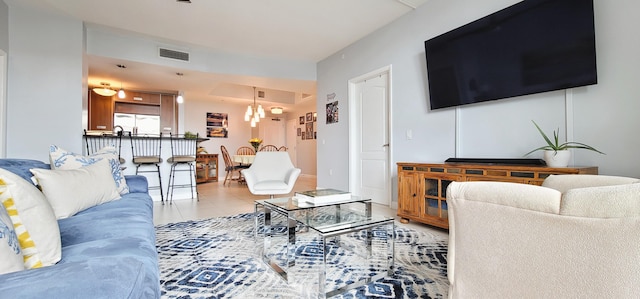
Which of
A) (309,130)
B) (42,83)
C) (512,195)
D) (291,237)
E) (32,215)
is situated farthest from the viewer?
(309,130)

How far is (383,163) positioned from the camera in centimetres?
415

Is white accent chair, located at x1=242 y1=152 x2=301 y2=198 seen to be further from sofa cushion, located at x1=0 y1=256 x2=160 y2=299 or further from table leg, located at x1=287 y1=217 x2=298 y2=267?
sofa cushion, located at x1=0 y1=256 x2=160 y2=299

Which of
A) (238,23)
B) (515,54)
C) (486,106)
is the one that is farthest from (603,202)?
(238,23)

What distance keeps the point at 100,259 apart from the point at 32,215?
48 cm

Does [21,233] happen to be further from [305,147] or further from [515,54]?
[305,147]

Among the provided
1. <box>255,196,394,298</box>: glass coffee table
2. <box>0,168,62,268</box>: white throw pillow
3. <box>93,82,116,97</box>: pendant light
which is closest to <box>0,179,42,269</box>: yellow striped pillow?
<box>0,168,62,268</box>: white throw pillow

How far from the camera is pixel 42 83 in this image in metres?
3.61

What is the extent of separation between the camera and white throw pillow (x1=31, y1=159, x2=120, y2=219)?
4.92 ft

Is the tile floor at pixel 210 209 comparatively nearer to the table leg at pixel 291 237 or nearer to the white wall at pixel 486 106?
the white wall at pixel 486 106

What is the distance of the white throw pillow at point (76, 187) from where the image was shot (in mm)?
1501

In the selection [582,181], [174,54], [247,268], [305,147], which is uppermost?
[174,54]

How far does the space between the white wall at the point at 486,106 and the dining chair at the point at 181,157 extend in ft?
8.02

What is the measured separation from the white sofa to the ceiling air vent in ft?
16.3

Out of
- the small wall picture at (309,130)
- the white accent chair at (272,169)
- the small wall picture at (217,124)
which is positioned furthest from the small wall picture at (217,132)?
the white accent chair at (272,169)
